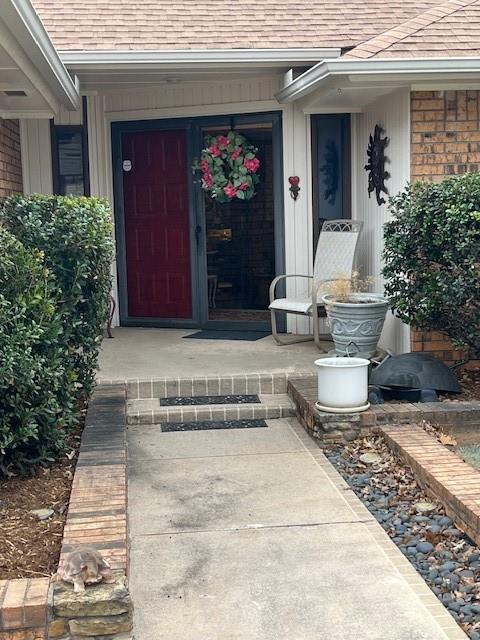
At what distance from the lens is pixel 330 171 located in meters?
7.71

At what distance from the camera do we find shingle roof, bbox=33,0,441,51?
22.8ft

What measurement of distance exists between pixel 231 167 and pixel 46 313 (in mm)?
4080

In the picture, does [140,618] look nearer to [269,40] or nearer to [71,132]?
[269,40]

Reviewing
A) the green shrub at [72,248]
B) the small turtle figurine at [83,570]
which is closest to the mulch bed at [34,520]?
the small turtle figurine at [83,570]

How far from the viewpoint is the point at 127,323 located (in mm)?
8492

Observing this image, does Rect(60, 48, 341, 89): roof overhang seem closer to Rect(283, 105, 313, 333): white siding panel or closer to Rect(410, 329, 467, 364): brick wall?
Rect(283, 105, 313, 333): white siding panel

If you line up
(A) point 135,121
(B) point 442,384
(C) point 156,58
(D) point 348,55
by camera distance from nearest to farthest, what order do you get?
(B) point 442,384 < (D) point 348,55 < (C) point 156,58 < (A) point 135,121

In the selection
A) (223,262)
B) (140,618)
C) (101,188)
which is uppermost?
(101,188)

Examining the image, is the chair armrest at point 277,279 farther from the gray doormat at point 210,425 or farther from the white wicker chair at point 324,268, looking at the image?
the gray doormat at point 210,425

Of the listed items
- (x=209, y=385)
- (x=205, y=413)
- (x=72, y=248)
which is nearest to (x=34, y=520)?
(x=72, y=248)

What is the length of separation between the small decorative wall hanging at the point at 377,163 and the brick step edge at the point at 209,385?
185 cm

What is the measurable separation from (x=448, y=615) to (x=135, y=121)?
20.9ft

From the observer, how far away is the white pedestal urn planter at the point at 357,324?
591 centimetres

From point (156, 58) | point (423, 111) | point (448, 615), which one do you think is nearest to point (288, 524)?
point (448, 615)
